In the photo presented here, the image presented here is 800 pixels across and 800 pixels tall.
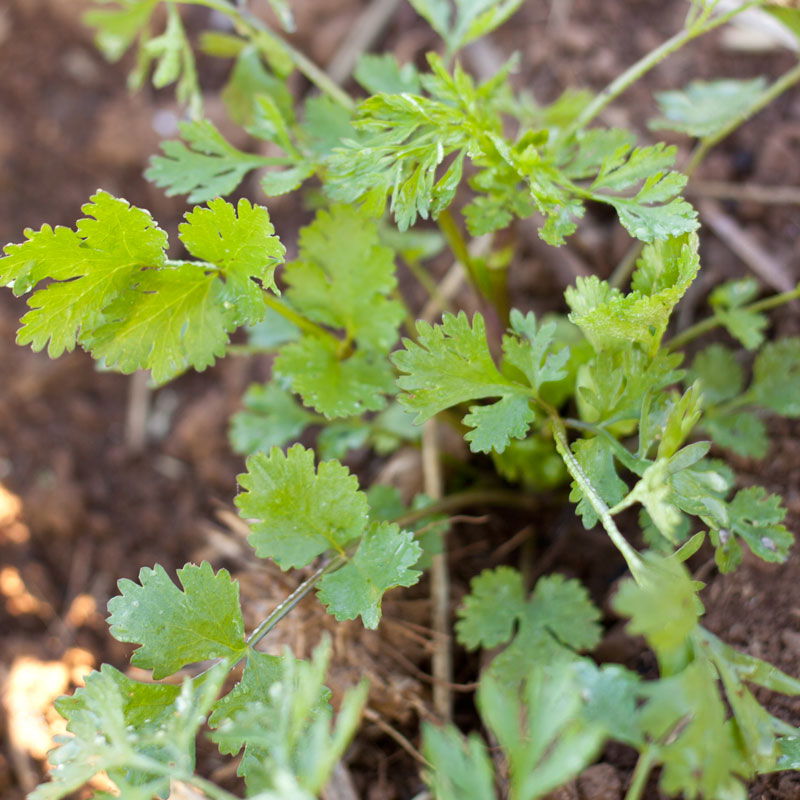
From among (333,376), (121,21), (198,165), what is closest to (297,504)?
(333,376)

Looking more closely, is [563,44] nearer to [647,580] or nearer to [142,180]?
[142,180]

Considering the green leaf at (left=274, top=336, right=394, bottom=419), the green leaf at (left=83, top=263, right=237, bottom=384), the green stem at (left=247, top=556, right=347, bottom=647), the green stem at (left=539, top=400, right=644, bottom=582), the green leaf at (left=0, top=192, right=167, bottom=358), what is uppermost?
the green leaf at (left=0, top=192, right=167, bottom=358)

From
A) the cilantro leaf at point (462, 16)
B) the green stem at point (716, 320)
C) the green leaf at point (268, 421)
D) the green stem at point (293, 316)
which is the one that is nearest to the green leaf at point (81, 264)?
the green stem at point (293, 316)

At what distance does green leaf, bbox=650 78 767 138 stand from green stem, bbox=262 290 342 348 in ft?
2.39

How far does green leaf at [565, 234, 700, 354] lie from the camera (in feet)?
3.46

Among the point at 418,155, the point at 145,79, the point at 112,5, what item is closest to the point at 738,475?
the point at 418,155

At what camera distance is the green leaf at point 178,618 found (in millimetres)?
1108

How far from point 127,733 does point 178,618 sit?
0.17m

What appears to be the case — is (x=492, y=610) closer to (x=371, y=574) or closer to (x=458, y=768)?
(x=371, y=574)

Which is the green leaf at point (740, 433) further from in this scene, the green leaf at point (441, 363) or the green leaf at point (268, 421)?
the green leaf at point (268, 421)

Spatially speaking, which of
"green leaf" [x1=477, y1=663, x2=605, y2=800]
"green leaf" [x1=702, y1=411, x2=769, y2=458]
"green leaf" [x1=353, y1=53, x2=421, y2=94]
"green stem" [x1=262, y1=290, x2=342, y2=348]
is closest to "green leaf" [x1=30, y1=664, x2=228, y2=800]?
"green leaf" [x1=477, y1=663, x2=605, y2=800]

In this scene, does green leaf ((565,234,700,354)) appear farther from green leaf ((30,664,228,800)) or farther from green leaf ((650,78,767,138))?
green leaf ((30,664,228,800))

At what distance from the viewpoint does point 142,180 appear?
7.33 feet

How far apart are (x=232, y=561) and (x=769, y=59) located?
66.0 inches
